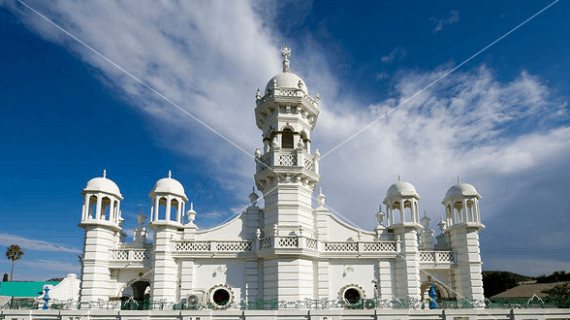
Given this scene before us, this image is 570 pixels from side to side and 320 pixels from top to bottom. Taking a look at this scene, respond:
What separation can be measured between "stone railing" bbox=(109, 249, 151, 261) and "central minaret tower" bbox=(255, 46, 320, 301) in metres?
7.27

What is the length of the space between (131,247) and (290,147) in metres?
12.4

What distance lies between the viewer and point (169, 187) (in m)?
25.9

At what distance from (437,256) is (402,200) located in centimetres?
423

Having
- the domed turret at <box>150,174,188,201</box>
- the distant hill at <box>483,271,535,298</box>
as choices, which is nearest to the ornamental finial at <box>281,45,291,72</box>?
the domed turret at <box>150,174,188,201</box>

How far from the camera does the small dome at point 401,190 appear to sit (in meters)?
26.7

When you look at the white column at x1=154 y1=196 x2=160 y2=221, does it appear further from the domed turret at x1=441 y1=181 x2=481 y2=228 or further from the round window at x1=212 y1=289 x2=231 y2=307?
the domed turret at x1=441 y1=181 x2=481 y2=228

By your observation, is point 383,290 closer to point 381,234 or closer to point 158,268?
point 381,234

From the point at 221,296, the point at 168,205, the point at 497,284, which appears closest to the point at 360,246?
the point at 221,296

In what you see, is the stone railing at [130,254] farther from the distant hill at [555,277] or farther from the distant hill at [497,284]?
the distant hill at [555,277]

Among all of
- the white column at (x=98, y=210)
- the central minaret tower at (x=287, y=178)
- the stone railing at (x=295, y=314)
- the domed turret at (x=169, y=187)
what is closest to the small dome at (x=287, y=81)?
the central minaret tower at (x=287, y=178)

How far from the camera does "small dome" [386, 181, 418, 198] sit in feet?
87.5

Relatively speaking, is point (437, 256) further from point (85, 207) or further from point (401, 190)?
point (85, 207)

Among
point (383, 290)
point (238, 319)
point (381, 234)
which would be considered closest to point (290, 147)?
point (381, 234)

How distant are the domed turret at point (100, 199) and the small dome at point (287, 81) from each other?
39.5ft
